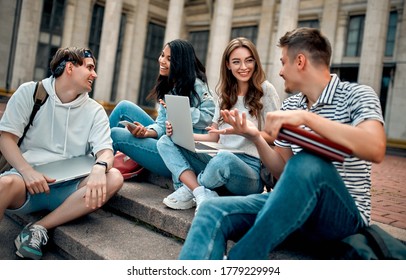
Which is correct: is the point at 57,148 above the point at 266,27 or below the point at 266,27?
below

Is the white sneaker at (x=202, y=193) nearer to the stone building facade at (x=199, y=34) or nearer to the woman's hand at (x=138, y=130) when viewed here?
the woman's hand at (x=138, y=130)

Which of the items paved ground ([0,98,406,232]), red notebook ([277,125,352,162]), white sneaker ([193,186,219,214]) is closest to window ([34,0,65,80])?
paved ground ([0,98,406,232])

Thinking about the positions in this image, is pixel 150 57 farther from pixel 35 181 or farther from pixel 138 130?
pixel 35 181

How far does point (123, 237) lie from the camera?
2396 mm

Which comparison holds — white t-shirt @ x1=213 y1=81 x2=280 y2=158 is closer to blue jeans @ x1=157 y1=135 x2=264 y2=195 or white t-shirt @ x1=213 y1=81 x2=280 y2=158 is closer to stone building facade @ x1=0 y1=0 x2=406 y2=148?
blue jeans @ x1=157 y1=135 x2=264 y2=195

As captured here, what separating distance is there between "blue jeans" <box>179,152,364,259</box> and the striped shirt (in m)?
0.16

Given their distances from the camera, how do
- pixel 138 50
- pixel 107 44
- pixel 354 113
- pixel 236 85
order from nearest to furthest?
Answer: pixel 354 113, pixel 236 85, pixel 107 44, pixel 138 50

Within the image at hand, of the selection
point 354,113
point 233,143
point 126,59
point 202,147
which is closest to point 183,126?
point 202,147

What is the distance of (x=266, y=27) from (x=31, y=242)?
16.3 metres

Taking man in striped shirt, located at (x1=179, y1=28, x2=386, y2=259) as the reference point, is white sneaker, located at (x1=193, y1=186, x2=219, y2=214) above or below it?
below

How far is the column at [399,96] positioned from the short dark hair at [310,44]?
13.2 m

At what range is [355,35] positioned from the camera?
14641 millimetres

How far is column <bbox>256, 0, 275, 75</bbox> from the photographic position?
16.7 m

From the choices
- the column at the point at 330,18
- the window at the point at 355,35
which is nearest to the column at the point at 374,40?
the window at the point at 355,35
